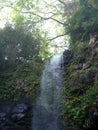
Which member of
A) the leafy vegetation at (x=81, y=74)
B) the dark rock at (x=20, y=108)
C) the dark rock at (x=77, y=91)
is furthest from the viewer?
the dark rock at (x=77, y=91)

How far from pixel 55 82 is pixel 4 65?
2.64 meters

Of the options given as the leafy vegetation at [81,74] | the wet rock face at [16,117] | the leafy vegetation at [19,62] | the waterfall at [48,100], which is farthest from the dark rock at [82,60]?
the wet rock face at [16,117]

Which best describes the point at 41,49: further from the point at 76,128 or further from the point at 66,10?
the point at 76,128

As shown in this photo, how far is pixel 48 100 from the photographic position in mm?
9180

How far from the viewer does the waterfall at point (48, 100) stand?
8336mm

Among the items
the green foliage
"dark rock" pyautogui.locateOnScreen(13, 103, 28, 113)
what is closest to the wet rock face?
"dark rock" pyautogui.locateOnScreen(13, 103, 28, 113)

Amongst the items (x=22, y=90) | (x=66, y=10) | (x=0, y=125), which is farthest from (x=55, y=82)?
(x=66, y=10)

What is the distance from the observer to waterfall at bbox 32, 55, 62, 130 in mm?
8336

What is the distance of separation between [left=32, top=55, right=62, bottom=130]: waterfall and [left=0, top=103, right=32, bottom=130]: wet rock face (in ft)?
0.74

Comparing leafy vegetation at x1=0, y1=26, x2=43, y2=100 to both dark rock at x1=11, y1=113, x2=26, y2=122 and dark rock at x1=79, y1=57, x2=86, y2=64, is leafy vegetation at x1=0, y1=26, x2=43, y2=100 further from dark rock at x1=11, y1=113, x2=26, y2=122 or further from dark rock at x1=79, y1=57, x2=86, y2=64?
dark rock at x1=79, y1=57, x2=86, y2=64

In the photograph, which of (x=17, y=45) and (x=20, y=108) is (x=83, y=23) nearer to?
(x=17, y=45)

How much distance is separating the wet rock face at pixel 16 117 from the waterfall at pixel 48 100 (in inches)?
8.8

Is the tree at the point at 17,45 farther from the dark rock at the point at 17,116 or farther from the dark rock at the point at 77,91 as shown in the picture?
the dark rock at the point at 17,116

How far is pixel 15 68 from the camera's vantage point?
37.5 feet
